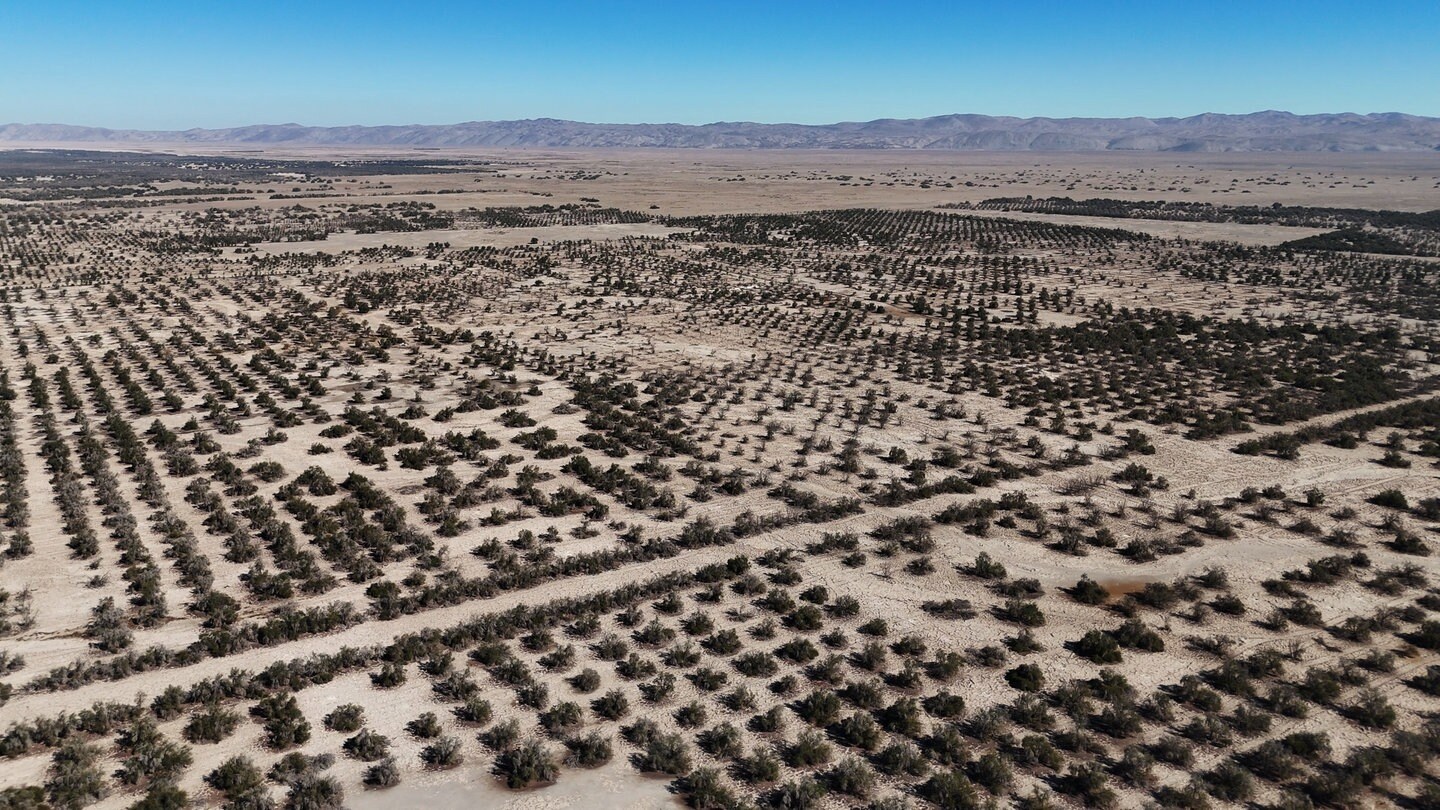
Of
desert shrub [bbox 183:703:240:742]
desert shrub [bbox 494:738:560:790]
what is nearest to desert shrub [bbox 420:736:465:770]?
desert shrub [bbox 494:738:560:790]

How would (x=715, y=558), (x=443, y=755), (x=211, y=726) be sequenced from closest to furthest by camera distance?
(x=443, y=755)
(x=211, y=726)
(x=715, y=558)

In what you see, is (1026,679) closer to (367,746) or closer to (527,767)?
(527,767)

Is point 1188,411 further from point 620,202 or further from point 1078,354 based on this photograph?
point 620,202

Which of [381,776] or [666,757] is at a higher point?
[666,757]

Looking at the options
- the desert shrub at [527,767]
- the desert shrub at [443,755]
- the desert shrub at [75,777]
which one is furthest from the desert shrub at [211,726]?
the desert shrub at [527,767]

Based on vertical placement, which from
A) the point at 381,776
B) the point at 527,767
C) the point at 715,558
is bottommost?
the point at 381,776

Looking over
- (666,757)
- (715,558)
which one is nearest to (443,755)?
(666,757)

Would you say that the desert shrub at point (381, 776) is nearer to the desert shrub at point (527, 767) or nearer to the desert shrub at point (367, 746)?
the desert shrub at point (367, 746)

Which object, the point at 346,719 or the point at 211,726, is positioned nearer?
the point at 211,726
